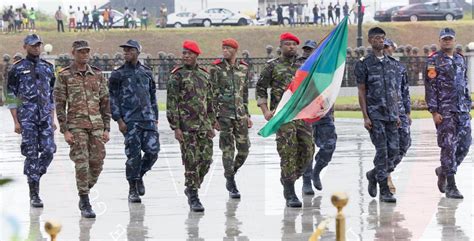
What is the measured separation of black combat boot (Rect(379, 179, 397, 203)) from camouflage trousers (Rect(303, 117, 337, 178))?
1137mm

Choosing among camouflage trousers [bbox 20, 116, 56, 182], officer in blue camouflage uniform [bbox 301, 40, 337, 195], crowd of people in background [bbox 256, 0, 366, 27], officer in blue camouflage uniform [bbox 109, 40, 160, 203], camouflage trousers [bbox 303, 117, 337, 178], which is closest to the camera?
camouflage trousers [bbox 20, 116, 56, 182]

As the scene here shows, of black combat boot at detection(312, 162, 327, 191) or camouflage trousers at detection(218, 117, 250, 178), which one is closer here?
camouflage trousers at detection(218, 117, 250, 178)

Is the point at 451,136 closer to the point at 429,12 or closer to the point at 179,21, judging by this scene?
the point at 179,21

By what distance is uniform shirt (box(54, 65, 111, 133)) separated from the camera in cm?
1095

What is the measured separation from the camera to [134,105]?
39.4ft

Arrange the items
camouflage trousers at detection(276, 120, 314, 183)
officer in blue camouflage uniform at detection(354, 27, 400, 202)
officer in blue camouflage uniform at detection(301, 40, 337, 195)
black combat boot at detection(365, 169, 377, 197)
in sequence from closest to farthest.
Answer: camouflage trousers at detection(276, 120, 314, 183) → officer in blue camouflage uniform at detection(354, 27, 400, 202) → black combat boot at detection(365, 169, 377, 197) → officer in blue camouflage uniform at detection(301, 40, 337, 195)

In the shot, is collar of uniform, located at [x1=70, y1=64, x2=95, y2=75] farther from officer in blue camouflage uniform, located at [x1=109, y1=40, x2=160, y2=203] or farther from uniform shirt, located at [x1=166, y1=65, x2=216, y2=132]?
officer in blue camouflage uniform, located at [x1=109, y1=40, x2=160, y2=203]

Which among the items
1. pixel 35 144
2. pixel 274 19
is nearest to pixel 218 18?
pixel 274 19

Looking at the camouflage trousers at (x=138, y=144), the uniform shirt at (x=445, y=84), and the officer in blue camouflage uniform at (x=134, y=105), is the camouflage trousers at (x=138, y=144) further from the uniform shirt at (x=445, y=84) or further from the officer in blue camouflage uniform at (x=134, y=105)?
the uniform shirt at (x=445, y=84)

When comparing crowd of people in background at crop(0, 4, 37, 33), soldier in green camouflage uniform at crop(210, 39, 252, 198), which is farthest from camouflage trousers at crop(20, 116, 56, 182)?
crowd of people in background at crop(0, 4, 37, 33)

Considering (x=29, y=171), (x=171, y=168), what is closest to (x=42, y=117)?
(x=29, y=171)

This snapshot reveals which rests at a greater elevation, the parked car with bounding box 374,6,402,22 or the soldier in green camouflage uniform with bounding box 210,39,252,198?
the soldier in green camouflage uniform with bounding box 210,39,252,198

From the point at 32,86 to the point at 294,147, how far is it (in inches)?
98.4

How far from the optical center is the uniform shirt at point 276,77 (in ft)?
38.2
